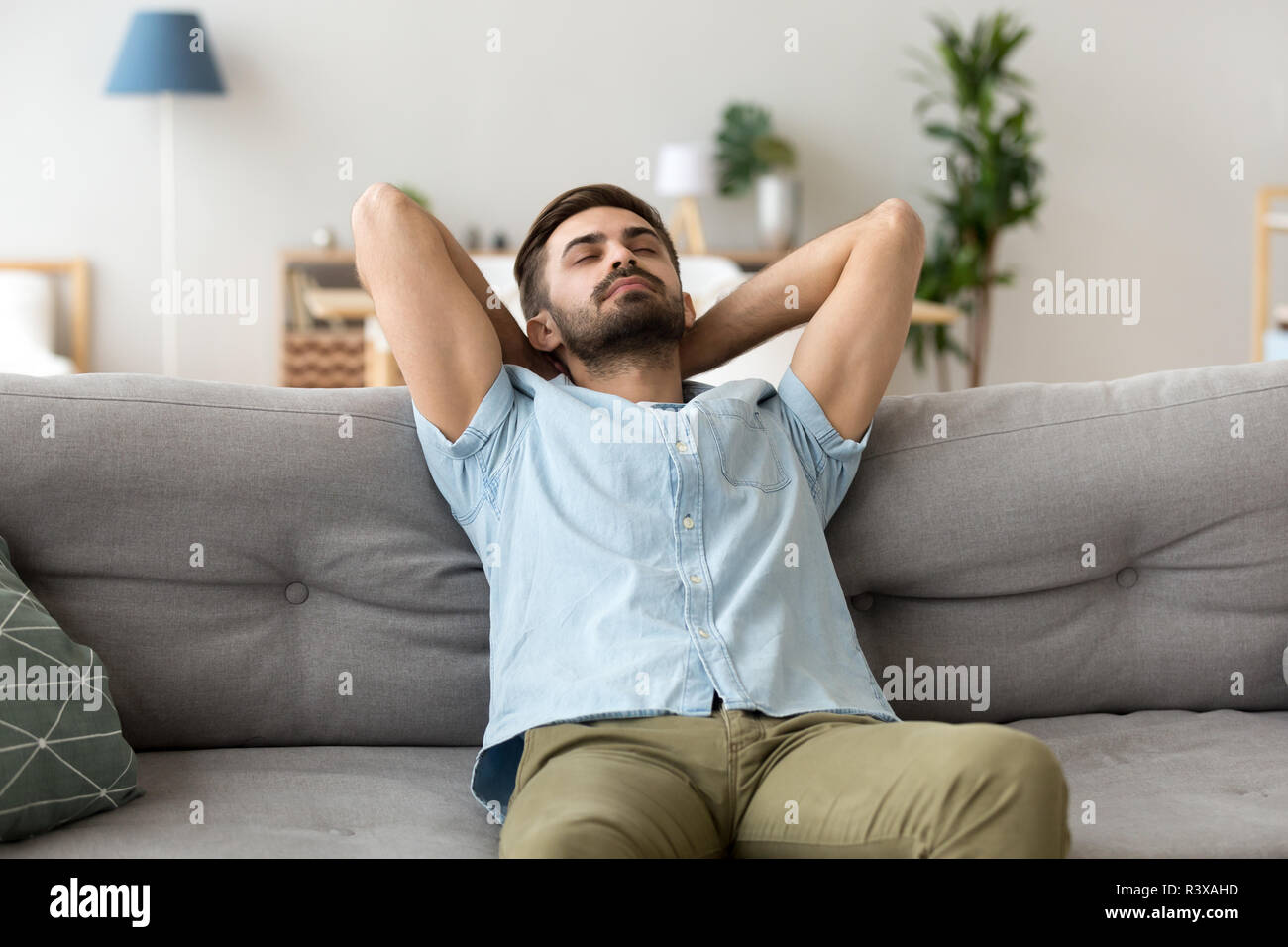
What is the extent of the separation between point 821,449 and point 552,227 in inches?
19.4

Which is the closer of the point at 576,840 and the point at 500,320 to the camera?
the point at 576,840

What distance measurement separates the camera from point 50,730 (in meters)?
1.19

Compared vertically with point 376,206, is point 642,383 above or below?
below

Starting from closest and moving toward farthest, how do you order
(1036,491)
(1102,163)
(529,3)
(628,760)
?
1. (628,760)
2. (1036,491)
3. (529,3)
4. (1102,163)

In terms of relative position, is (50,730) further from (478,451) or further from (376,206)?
(376,206)

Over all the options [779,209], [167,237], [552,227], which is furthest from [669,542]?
[167,237]

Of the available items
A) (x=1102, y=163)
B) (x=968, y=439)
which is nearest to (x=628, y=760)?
(x=968, y=439)

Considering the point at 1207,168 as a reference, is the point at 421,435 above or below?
below

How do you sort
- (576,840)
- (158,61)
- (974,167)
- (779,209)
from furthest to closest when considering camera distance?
(779,209) → (974,167) → (158,61) → (576,840)

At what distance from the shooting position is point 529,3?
17.3 feet

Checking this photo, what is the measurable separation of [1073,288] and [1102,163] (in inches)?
23.4

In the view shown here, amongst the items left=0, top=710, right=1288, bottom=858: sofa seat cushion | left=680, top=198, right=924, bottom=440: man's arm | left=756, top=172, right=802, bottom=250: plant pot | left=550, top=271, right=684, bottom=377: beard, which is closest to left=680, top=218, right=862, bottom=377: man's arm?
left=680, top=198, right=924, bottom=440: man's arm
